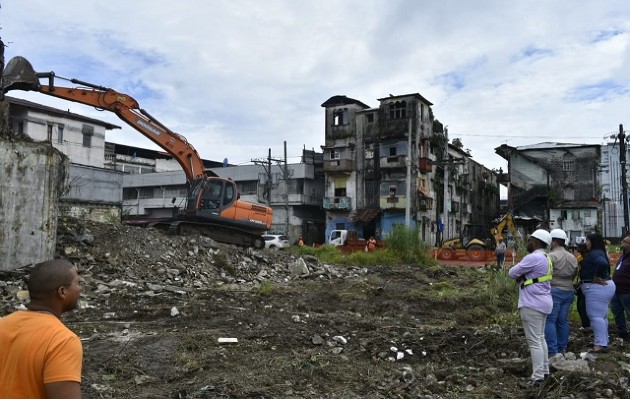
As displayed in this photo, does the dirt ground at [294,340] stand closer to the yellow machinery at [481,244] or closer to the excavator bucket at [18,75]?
the excavator bucket at [18,75]

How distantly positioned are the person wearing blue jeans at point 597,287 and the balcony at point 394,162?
Result: 32.2 metres

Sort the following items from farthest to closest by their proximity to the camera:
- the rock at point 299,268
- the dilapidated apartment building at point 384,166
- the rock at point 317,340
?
the dilapidated apartment building at point 384,166
the rock at point 299,268
the rock at point 317,340

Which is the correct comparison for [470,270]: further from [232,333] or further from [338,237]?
[338,237]

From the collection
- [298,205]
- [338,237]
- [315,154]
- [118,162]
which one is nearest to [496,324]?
[338,237]

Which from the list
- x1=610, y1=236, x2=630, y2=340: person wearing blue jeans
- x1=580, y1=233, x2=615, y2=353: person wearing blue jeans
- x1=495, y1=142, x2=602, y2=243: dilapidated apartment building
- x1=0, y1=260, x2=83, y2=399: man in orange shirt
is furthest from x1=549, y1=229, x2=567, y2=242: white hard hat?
x1=495, y1=142, x2=602, y2=243: dilapidated apartment building

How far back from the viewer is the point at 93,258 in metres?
12.7

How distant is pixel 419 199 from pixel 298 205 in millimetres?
9798

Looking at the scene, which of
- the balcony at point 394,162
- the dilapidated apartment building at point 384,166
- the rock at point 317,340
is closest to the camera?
the rock at point 317,340

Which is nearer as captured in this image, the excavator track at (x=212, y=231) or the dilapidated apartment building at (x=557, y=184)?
the excavator track at (x=212, y=231)

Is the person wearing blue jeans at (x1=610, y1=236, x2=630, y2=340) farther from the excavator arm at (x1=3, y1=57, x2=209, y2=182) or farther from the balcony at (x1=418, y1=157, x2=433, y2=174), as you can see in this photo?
the balcony at (x1=418, y1=157, x2=433, y2=174)

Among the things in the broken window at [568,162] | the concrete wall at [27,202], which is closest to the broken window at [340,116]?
the broken window at [568,162]

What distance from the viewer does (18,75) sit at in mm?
12812

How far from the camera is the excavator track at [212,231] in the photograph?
16953mm

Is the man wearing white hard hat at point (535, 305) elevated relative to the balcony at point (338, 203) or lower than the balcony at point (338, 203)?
lower
